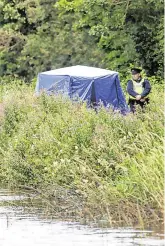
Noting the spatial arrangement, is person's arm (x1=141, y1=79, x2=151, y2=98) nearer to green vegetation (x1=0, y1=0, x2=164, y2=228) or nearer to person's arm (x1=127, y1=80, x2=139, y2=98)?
person's arm (x1=127, y1=80, x2=139, y2=98)

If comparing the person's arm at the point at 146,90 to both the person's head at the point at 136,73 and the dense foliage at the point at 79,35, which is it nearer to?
the person's head at the point at 136,73

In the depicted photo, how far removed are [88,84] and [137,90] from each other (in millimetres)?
10517

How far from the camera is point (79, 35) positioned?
1973 inches

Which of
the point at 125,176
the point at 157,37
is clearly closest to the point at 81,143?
the point at 125,176

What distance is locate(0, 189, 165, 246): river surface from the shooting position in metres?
11.7

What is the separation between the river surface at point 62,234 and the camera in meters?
11.7

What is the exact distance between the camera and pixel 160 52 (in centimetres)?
4019

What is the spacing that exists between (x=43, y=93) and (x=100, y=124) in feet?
15.7

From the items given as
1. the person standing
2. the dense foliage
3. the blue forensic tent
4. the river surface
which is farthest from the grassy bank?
the dense foliage

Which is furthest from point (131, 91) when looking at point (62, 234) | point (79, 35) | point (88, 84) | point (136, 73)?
point (79, 35)

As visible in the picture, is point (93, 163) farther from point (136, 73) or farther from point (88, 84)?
point (88, 84)

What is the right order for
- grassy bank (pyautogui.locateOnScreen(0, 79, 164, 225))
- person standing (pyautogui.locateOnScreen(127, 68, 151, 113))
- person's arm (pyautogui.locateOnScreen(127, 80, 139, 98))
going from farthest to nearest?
person's arm (pyautogui.locateOnScreen(127, 80, 139, 98))
person standing (pyautogui.locateOnScreen(127, 68, 151, 113))
grassy bank (pyautogui.locateOnScreen(0, 79, 164, 225))

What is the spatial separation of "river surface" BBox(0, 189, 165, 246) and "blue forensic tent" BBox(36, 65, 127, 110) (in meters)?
17.6

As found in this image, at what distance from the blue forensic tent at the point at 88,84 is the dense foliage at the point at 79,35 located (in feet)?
12.8
